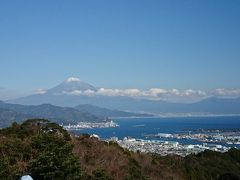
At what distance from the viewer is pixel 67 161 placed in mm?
9477

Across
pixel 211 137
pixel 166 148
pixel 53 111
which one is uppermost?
pixel 53 111

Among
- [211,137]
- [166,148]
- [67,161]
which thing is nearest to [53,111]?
[211,137]

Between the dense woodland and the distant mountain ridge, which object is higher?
the distant mountain ridge

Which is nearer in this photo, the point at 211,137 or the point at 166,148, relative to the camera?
the point at 166,148

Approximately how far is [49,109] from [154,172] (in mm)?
90514

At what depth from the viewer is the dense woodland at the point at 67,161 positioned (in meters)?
9.61

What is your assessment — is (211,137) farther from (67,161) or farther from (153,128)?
(67,161)

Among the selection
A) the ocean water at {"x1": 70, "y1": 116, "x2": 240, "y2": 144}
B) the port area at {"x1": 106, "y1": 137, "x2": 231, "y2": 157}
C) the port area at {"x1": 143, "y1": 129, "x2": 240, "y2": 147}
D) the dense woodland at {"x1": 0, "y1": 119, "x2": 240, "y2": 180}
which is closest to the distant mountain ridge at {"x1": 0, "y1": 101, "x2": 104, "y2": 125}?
the ocean water at {"x1": 70, "y1": 116, "x2": 240, "y2": 144}

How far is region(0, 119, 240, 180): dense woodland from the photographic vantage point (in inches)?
378

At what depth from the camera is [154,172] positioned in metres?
18.3

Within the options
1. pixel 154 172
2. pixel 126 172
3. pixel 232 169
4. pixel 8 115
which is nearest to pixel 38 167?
pixel 126 172

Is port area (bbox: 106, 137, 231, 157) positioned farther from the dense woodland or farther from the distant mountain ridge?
the distant mountain ridge

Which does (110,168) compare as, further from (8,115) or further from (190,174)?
(8,115)

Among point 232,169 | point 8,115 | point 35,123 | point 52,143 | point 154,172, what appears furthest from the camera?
point 8,115
